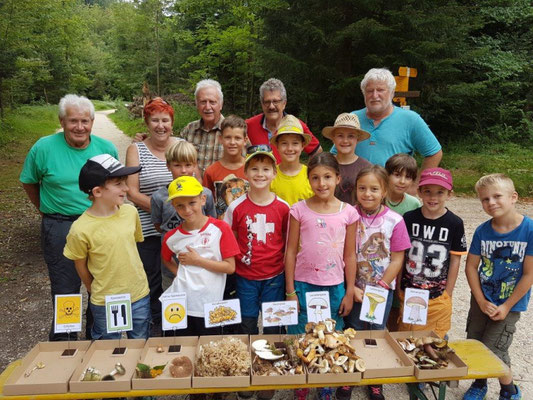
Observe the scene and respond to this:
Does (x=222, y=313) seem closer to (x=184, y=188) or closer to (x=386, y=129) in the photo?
(x=184, y=188)

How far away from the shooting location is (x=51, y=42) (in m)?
24.4

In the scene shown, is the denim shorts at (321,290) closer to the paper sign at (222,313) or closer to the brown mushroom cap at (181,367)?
the paper sign at (222,313)

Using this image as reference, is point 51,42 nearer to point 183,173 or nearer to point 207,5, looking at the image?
point 207,5

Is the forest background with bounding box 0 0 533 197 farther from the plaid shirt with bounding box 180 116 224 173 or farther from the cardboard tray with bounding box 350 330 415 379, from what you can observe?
the cardboard tray with bounding box 350 330 415 379

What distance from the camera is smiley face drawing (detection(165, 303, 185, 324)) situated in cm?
252

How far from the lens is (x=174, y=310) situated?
99.8 inches

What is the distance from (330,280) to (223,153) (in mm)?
1456

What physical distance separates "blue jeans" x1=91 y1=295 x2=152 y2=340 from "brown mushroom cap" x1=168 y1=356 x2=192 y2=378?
59 cm

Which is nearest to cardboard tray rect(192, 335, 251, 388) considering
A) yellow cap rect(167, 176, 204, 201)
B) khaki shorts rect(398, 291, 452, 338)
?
yellow cap rect(167, 176, 204, 201)

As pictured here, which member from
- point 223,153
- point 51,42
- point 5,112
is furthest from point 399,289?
point 51,42

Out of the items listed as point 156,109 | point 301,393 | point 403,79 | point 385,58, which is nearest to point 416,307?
point 301,393

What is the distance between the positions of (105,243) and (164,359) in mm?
832

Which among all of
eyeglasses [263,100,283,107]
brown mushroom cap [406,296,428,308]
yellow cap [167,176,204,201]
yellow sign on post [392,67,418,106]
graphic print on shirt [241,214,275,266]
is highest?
yellow sign on post [392,67,418,106]

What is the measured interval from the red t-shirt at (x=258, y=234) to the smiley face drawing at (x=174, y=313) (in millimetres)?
594
